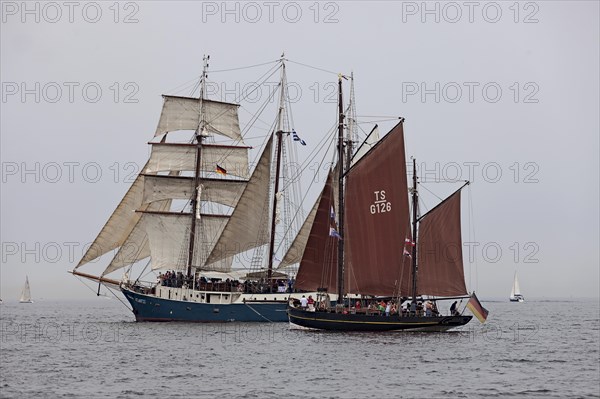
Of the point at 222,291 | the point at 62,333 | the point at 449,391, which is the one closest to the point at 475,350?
the point at 449,391

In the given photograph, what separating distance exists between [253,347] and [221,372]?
13.2 metres

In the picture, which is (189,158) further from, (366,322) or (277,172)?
(366,322)

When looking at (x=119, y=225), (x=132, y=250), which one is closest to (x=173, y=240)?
(x=132, y=250)

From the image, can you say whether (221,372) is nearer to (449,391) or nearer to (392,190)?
(449,391)

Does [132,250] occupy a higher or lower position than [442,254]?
higher

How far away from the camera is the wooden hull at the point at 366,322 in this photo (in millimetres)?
66438

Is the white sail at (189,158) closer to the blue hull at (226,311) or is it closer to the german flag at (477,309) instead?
the blue hull at (226,311)

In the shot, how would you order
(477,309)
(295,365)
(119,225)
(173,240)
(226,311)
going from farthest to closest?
(173,240), (119,225), (226,311), (477,309), (295,365)

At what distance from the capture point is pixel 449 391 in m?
41.5

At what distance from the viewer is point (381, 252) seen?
67375mm

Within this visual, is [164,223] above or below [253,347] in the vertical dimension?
above

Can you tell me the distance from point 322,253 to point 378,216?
622 centimetres

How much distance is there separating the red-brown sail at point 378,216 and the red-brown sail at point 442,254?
11.6ft

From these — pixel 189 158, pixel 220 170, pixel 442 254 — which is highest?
pixel 189 158
